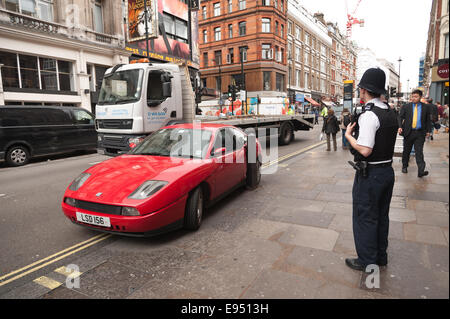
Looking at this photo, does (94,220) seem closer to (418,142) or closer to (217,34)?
(418,142)

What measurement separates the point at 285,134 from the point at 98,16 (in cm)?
1656

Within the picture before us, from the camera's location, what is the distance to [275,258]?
3.38 metres

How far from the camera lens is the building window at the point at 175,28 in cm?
2591

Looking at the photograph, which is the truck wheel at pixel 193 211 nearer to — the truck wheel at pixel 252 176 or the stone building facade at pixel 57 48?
the truck wheel at pixel 252 176

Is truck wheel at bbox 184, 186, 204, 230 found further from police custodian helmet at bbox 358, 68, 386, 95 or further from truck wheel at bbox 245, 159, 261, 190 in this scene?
police custodian helmet at bbox 358, 68, 386, 95

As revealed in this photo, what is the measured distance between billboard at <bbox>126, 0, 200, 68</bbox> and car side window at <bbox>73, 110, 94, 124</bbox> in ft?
37.0

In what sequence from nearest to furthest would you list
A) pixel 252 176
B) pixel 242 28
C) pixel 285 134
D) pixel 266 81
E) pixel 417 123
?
pixel 252 176 → pixel 417 123 → pixel 285 134 → pixel 266 81 → pixel 242 28

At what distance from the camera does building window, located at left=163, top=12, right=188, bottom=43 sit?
25.9m

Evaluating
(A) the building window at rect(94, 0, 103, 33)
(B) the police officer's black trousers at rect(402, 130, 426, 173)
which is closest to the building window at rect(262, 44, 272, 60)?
(A) the building window at rect(94, 0, 103, 33)

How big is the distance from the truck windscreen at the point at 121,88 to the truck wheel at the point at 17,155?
3796 mm

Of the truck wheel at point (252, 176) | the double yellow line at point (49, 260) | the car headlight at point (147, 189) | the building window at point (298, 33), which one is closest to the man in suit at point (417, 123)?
the truck wheel at point (252, 176)

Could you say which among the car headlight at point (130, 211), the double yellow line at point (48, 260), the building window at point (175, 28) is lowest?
the double yellow line at point (48, 260)

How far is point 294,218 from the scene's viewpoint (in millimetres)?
4668

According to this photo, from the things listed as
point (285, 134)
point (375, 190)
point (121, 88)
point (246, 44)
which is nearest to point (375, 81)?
point (375, 190)
